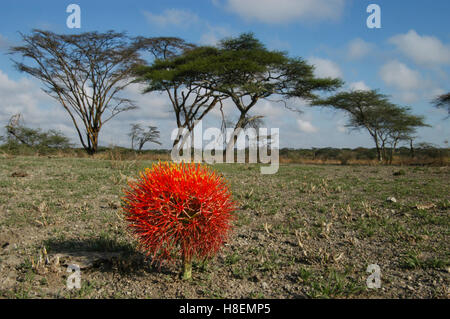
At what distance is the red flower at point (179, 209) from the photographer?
208cm

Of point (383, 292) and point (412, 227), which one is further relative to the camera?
point (412, 227)

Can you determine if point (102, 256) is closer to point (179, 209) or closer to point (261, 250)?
point (179, 209)

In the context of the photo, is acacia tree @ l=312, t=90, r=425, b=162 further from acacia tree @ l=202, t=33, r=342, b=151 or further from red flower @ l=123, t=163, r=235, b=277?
red flower @ l=123, t=163, r=235, b=277

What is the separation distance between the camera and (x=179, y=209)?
2076mm

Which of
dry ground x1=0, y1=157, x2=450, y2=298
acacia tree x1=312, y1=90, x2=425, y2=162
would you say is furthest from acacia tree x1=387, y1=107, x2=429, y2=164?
dry ground x1=0, y1=157, x2=450, y2=298

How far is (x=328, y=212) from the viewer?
4.42m

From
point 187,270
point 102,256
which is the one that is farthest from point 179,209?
point 102,256

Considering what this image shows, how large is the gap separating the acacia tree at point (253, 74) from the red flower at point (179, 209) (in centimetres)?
1821

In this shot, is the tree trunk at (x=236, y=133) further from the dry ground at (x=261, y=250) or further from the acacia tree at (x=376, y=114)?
the dry ground at (x=261, y=250)

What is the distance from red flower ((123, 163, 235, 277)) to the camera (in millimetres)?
2076
